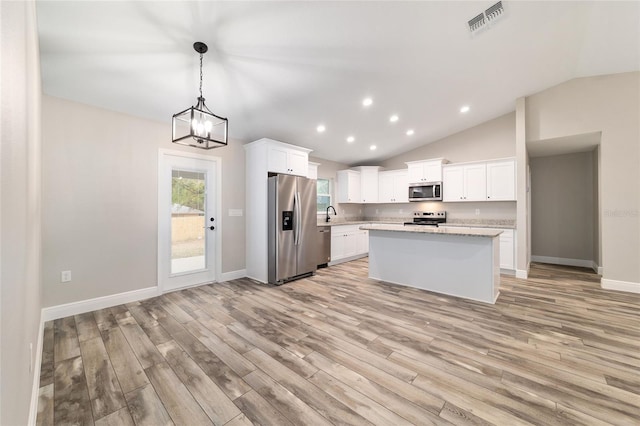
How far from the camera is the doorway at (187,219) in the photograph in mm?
3738

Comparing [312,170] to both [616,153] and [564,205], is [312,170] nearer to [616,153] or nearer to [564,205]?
[616,153]

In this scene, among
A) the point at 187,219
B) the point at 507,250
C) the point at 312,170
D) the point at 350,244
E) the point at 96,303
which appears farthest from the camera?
the point at 350,244

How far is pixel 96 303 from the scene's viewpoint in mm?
3150

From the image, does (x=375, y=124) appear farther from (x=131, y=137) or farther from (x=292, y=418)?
(x=292, y=418)

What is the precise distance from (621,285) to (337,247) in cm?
464

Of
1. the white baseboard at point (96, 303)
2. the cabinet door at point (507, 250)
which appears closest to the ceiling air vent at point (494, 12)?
the cabinet door at point (507, 250)

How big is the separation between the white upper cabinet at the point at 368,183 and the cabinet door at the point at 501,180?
8.51 feet

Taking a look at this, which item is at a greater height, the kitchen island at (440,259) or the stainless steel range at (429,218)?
the stainless steel range at (429,218)

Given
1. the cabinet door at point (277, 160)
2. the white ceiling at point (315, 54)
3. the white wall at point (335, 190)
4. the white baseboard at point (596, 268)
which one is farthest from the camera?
the white wall at point (335, 190)

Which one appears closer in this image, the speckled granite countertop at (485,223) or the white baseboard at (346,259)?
the speckled granite countertop at (485,223)

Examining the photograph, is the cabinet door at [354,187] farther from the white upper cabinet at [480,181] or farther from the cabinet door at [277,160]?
the cabinet door at [277,160]

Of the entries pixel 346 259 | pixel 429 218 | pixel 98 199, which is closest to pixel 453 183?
pixel 429 218

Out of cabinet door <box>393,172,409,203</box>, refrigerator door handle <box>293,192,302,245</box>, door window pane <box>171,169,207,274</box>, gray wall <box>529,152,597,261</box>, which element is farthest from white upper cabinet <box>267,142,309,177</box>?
gray wall <box>529,152,597,261</box>

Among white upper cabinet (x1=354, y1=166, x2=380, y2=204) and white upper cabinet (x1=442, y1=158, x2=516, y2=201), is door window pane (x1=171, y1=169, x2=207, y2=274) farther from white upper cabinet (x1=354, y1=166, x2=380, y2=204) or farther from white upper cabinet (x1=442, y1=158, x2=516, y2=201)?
white upper cabinet (x1=442, y1=158, x2=516, y2=201)
